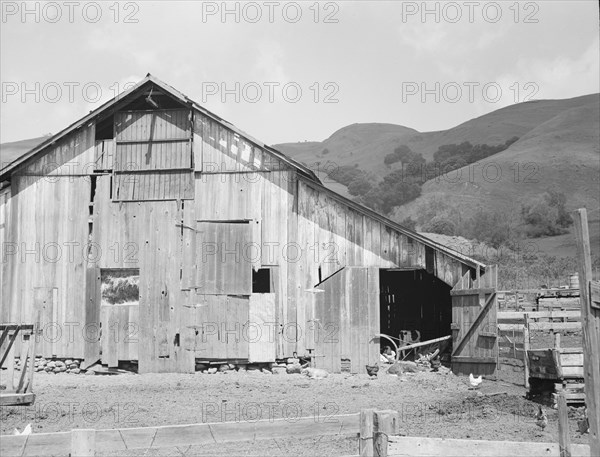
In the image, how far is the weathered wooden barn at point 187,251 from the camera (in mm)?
20109

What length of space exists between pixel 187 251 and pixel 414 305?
10.2m

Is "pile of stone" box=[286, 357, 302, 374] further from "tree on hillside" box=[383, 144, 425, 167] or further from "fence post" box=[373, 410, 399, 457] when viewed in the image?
"tree on hillside" box=[383, 144, 425, 167]

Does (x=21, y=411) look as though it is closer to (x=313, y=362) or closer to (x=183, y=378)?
(x=183, y=378)

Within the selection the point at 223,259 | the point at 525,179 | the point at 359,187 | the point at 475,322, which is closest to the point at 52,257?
the point at 223,259

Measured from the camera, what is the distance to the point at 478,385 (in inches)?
706

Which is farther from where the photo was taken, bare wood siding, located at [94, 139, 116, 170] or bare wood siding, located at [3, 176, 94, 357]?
bare wood siding, located at [94, 139, 116, 170]

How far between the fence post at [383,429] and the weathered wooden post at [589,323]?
1983 mm

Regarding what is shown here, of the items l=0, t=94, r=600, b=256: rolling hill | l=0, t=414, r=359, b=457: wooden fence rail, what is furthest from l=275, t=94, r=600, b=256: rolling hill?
l=0, t=414, r=359, b=457: wooden fence rail

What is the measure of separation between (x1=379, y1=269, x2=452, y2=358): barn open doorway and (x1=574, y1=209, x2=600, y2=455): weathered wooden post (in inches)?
738

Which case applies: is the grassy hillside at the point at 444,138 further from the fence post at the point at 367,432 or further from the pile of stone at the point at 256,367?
the fence post at the point at 367,432

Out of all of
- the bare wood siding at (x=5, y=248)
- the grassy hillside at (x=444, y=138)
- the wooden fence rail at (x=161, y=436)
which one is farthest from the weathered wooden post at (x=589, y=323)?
the grassy hillside at (x=444, y=138)

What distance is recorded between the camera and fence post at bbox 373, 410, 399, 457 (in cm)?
765

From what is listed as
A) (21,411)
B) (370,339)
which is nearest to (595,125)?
(370,339)

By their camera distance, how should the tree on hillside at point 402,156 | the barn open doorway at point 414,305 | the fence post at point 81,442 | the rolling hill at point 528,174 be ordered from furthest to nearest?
the tree on hillside at point 402,156 → the rolling hill at point 528,174 → the barn open doorway at point 414,305 → the fence post at point 81,442
